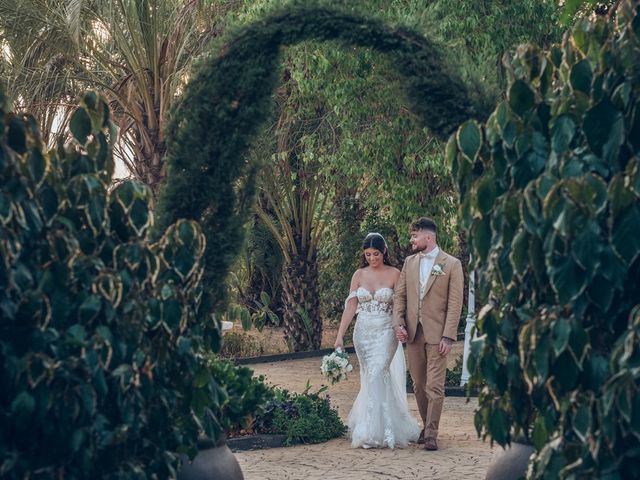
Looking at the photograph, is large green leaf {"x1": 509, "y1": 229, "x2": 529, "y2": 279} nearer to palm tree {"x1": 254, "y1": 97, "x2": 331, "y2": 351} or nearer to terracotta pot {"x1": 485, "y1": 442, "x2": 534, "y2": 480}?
terracotta pot {"x1": 485, "y1": 442, "x2": 534, "y2": 480}

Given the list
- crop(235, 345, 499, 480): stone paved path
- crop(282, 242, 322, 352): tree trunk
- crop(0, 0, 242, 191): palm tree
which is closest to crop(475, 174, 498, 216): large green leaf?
crop(235, 345, 499, 480): stone paved path

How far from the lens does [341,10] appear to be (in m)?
6.38

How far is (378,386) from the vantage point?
11773 mm

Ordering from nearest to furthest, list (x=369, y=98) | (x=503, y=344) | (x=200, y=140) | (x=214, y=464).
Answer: (x=503, y=344), (x=200, y=140), (x=214, y=464), (x=369, y=98)

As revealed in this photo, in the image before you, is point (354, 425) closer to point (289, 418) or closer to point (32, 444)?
point (289, 418)

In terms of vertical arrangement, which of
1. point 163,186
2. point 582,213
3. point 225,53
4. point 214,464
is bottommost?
point 214,464

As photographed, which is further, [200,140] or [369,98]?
[369,98]

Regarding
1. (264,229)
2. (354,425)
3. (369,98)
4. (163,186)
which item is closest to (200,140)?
(163,186)

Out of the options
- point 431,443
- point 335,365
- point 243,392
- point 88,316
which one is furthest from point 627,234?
point 335,365

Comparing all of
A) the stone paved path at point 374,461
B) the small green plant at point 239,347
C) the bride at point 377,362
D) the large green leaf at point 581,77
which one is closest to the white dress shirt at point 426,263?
the bride at point 377,362

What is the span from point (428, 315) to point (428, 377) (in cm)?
65

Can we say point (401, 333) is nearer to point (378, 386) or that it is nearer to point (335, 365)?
point (378, 386)

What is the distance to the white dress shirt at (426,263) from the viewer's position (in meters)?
11.5

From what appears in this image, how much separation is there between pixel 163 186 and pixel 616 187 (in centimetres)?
325
